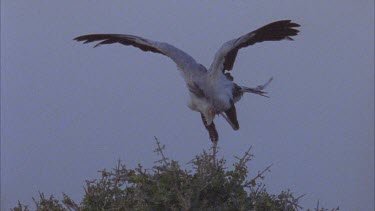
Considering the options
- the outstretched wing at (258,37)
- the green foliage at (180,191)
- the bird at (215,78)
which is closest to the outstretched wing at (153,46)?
the bird at (215,78)

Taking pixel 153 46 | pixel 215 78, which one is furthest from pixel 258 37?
pixel 153 46

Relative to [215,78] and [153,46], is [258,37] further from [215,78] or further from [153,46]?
[153,46]

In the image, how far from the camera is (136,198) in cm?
317

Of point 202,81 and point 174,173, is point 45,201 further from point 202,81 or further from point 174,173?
point 202,81

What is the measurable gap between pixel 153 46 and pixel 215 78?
1.70 ft

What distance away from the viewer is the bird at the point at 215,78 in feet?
14.1

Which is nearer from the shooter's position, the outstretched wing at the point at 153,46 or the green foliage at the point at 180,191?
the green foliage at the point at 180,191

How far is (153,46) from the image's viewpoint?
4668 mm

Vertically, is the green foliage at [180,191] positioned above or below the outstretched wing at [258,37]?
below

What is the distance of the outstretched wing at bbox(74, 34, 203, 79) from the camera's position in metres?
4.56

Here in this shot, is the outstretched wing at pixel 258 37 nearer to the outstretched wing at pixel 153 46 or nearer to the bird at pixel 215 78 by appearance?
the bird at pixel 215 78

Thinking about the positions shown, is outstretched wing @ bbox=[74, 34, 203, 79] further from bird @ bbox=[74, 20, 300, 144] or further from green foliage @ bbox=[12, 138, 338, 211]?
green foliage @ bbox=[12, 138, 338, 211]

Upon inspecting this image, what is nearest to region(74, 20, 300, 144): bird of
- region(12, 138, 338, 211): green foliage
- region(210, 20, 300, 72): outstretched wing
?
region(210, 20, 300, 72): outstretched wing

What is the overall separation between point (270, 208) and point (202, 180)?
1.24 feet
